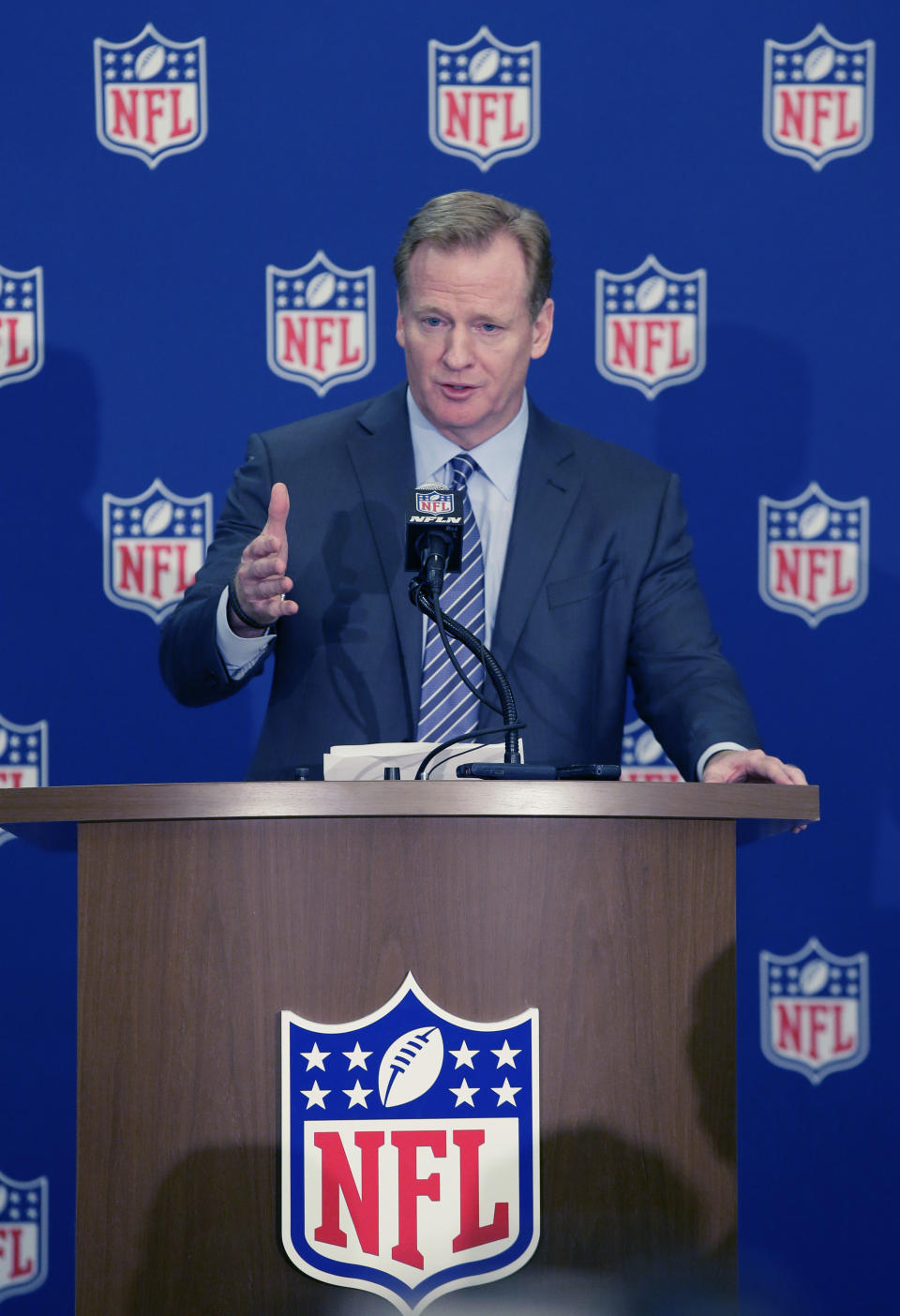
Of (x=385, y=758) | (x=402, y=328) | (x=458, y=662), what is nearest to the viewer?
(x=385, y=758)

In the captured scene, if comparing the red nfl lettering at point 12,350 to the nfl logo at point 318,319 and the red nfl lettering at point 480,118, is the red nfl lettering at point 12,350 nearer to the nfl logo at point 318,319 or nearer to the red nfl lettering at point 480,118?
the nfl logo at point 318,319

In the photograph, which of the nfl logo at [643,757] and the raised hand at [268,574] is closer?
the raised hand at [268,574]

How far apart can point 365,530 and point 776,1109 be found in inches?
54.0

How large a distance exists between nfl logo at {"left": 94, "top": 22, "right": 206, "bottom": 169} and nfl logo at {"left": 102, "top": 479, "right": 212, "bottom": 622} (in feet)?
2.20

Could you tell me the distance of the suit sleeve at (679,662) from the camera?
6.38ft

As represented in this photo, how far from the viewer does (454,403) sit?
2285 mm

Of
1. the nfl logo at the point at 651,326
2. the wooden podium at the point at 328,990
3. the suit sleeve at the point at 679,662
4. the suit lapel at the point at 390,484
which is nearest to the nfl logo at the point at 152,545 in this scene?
the suit lapel at the point at 390,484

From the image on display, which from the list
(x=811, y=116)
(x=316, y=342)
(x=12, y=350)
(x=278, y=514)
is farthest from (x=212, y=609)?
(x=811, y=116)

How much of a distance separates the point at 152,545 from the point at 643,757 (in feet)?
3.45

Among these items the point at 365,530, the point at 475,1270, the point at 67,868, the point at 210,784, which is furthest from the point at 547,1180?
the point at 67,868

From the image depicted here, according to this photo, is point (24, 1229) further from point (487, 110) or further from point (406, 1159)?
point (487, 110)

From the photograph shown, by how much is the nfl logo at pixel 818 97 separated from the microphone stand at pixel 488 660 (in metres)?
1.71

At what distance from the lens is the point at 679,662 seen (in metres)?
2.16

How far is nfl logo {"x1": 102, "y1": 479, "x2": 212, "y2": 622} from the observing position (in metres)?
2.81
